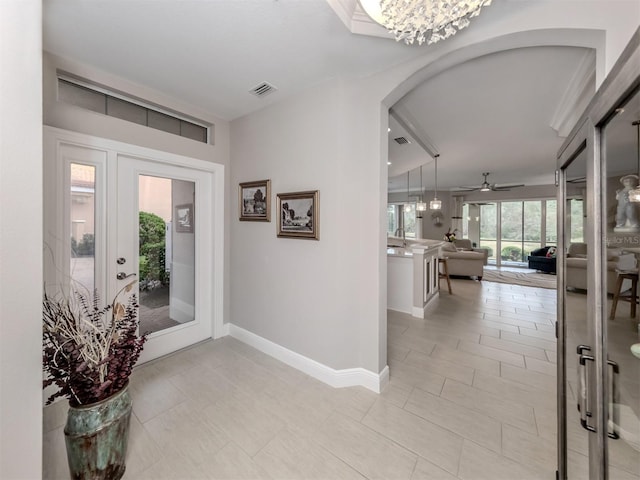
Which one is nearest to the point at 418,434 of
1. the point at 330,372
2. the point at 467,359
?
the point at 330,372

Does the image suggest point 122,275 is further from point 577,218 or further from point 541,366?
point 541,366

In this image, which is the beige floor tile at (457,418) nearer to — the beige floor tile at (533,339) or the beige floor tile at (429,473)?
the beige floor tile at (429,473)

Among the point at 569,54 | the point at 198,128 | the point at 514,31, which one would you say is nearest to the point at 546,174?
the point at 569,54

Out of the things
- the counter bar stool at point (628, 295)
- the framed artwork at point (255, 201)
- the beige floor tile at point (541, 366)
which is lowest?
the beige floor tile at point (541, 366)

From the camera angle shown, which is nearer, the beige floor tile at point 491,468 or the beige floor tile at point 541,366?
the beige floor tile at point 491,468

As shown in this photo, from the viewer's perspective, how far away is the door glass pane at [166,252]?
2568 millimetres

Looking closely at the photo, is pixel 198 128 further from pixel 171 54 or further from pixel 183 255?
pixel 183 255

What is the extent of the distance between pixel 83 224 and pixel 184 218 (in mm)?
850

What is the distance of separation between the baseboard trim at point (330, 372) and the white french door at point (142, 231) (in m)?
0.96

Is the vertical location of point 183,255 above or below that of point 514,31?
below

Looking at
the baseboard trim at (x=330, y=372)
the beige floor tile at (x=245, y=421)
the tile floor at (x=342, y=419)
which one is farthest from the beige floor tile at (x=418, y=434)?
the beige floor tile at (x=245, y=421)

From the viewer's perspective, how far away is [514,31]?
1.52m

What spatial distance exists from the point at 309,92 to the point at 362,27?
782 mm

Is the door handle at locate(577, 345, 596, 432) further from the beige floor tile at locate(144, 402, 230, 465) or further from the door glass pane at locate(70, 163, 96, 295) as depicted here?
the door glass pane at locate(70, 163, 96, 295)
